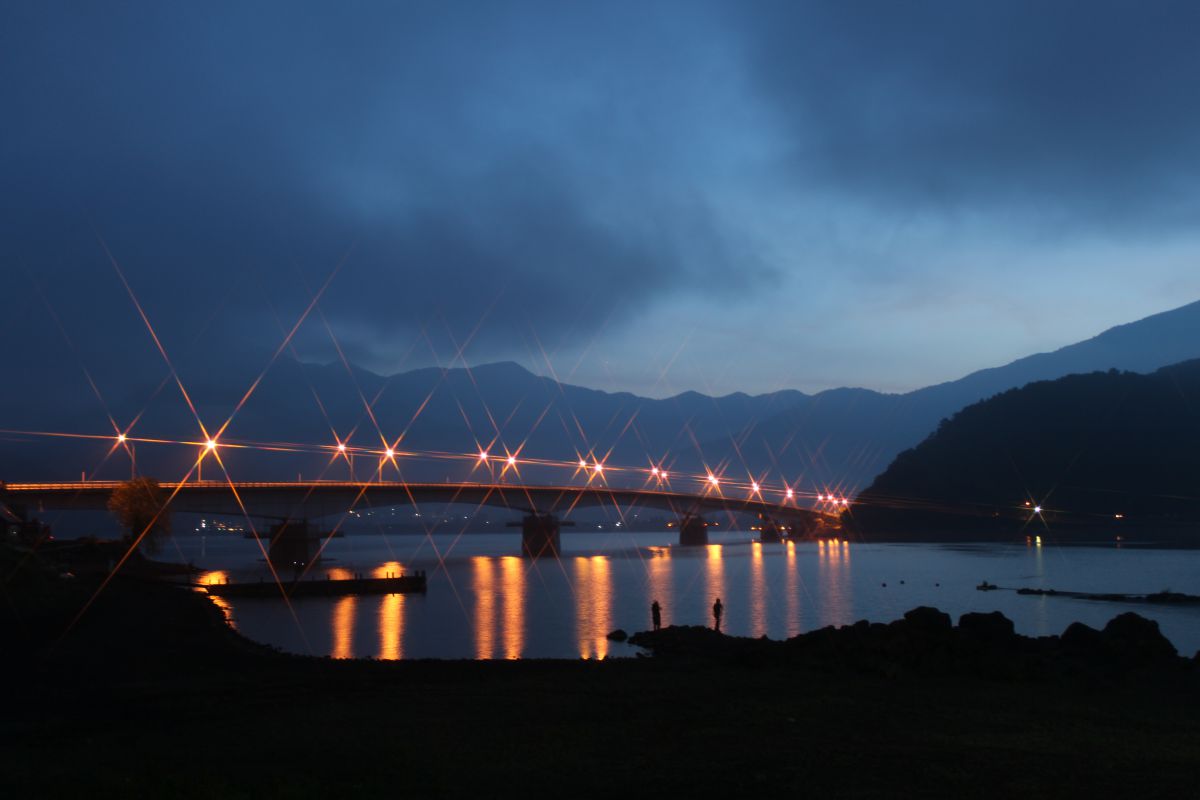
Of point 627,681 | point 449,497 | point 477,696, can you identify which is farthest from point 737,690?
point 449,497

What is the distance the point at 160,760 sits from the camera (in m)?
15.9

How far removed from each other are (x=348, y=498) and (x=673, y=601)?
190 ft

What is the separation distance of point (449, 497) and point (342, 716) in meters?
108

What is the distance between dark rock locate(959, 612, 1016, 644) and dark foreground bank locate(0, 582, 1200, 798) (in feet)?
0.27

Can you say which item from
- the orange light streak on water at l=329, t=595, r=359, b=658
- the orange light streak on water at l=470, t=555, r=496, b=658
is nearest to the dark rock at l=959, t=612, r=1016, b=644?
the orange light streak on water at l=470, t=555, r=496, b=658

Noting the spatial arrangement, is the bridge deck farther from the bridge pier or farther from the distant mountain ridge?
the distant mountain ridge

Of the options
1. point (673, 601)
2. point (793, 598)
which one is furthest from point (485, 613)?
point (793, 598)

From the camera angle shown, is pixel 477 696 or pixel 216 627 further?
pixel 216 627

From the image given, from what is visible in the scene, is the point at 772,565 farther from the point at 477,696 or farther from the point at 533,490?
the point at 477,696

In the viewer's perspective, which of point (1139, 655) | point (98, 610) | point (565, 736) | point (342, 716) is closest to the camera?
point (565, 736)

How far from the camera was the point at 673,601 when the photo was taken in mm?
70062

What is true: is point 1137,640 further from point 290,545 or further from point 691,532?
point 691,532

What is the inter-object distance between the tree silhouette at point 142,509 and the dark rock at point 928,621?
79.2m

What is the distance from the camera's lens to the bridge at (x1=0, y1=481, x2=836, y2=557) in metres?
96.2
